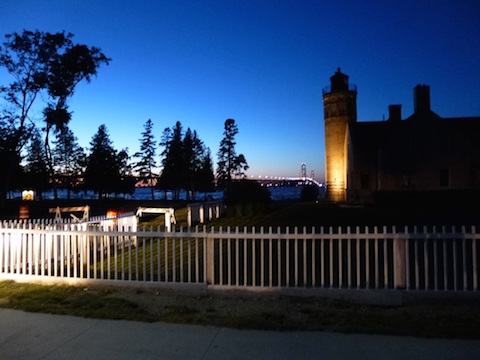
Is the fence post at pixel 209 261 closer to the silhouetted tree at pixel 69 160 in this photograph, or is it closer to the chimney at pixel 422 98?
the chimney at pixel 422 98

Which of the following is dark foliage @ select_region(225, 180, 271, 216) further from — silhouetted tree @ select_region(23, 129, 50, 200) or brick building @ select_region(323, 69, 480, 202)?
silhouetted tree @ select_region(23, 129, 50, 200)

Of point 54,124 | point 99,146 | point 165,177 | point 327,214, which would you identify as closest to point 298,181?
point 165,177

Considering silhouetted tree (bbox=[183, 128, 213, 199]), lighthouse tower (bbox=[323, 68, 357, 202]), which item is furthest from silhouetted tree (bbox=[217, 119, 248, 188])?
lighthouse tower (bbox=[323, 68, 357, 202])

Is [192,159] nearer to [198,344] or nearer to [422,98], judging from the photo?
[422,98]

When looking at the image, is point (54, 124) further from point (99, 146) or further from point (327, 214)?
point (99, 146)

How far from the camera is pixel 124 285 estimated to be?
7.02m

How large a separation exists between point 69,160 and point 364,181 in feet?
191

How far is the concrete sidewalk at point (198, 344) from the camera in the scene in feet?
14.0

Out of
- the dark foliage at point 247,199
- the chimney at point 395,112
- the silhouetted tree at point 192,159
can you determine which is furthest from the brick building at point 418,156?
the silhouetted tree at point 192,159

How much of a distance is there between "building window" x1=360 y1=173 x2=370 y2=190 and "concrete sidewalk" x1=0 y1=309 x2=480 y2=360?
2735 centimetres

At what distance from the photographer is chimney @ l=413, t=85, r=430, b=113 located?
2920cm

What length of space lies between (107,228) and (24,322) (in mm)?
5490

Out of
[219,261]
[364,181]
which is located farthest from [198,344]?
[364,181]

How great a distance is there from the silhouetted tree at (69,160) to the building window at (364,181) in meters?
55.0
